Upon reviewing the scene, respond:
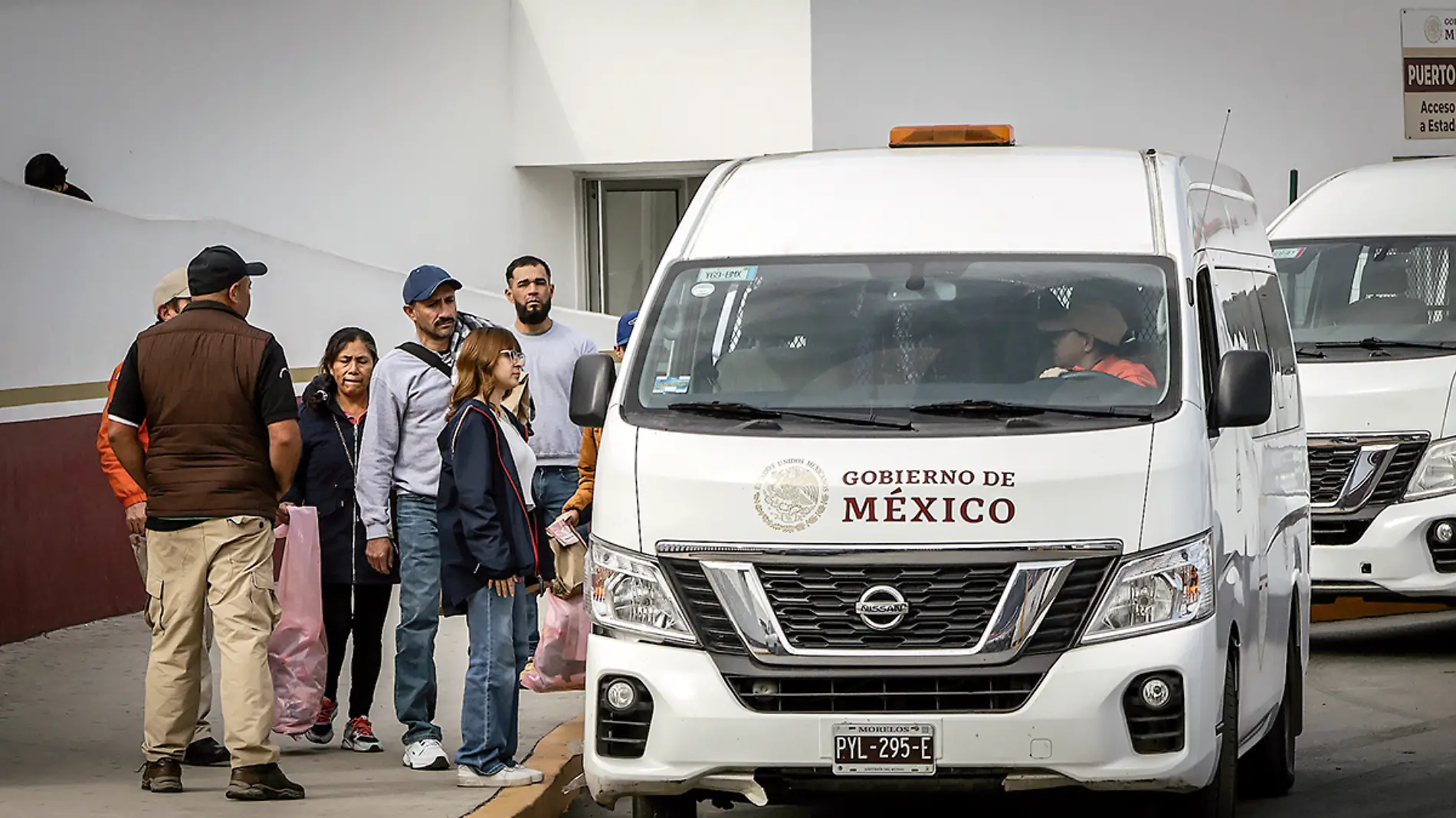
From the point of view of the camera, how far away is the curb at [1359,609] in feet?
45.4

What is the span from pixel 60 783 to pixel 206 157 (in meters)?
8.98

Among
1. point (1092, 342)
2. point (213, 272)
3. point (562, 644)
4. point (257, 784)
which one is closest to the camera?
point (1092, 342)

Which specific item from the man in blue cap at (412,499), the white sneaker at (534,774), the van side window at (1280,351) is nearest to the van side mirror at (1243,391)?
the van side window at (1280,351)

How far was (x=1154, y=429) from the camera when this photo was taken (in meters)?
6.35

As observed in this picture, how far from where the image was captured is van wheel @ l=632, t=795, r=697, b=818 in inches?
264

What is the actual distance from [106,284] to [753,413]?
6880mm

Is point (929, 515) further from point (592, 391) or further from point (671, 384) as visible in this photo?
point (592, 391)

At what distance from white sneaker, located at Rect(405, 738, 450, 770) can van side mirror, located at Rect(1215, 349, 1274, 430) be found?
3413mm

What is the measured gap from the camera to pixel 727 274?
717cm

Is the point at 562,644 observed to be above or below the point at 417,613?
below

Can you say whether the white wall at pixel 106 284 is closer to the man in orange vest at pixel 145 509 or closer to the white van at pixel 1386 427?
the man in orange vest at pixel 145 509

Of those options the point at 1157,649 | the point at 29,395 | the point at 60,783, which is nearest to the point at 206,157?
the point at 29,395

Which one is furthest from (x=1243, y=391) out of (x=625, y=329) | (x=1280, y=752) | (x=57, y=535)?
(x=57, y=535)

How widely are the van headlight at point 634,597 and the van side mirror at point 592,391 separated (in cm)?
58
